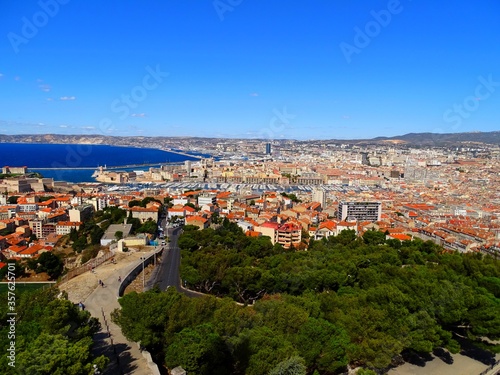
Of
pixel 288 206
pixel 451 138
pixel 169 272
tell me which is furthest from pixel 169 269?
pixel 451 138

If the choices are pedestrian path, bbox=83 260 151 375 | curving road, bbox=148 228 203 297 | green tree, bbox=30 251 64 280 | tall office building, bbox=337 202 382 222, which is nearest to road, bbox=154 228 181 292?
curving road, bbox=148 228 203 297

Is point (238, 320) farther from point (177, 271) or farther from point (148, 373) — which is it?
point (177, 271)

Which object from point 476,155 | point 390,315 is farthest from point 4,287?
point 476,155

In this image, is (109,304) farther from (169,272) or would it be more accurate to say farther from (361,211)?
(361,211)

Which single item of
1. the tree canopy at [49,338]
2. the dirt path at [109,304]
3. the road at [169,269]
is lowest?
the road at [169,269]

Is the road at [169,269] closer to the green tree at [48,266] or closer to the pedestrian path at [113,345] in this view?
the pedestrian path at [113,345]

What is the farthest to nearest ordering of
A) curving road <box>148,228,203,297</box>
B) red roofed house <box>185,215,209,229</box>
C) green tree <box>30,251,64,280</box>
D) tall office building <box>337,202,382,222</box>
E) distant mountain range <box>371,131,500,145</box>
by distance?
distant mountain range <box>371,131,500,145</box> < tall office building <box>337,202,382,222</box> < red roofed house <box>185,215,209,229</box> < green tree <box>30,251,64,280</box> < curving road <box>148,228,203,297</box>

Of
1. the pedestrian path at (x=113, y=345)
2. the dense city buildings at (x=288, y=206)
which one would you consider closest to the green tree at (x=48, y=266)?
the dense city buildings at (x=288, y=206)

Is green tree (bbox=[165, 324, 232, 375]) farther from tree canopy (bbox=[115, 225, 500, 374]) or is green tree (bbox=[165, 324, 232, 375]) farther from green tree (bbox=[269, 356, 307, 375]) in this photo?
green tree (bbox=[269, 356, 307, 375])
